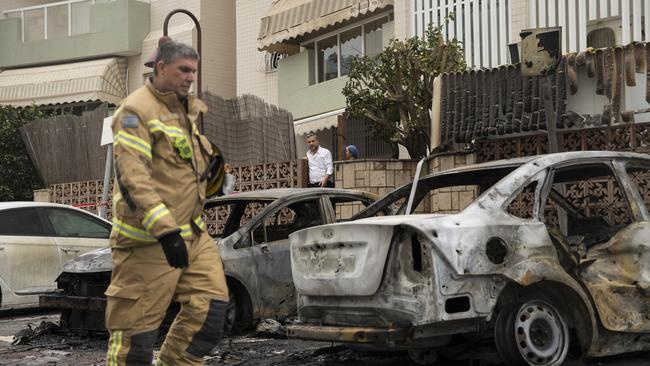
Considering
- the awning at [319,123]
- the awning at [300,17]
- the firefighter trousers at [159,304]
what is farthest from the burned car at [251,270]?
the awning at [300,17]

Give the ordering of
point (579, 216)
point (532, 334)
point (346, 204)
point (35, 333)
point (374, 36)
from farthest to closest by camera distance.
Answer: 1. point (374, 36)
2. point (346, 204)
3. point (35, 333)
4. point (579, 216)
5. point (532, 334)

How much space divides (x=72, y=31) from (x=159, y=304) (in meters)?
26.9

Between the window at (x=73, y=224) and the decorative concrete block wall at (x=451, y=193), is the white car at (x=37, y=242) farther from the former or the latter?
the decorative concrete block wall at (x=451, y=193)

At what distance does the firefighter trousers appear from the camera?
441 centimetres

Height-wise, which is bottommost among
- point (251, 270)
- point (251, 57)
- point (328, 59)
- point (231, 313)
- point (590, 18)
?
point (231, 313)

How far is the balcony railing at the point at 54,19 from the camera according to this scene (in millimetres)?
29702

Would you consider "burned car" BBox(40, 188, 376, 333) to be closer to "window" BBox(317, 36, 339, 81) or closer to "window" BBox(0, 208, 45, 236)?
"window" BBox(0, 208, 45, 236)

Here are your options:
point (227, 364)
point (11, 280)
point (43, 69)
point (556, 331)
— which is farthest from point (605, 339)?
point (43, 69)

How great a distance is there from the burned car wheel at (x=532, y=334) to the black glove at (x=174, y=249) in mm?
2270

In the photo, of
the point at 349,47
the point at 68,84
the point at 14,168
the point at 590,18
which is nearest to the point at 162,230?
the point at 590,18

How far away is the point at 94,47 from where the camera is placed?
28.9 metres

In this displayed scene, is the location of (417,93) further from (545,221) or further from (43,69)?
(43,69)

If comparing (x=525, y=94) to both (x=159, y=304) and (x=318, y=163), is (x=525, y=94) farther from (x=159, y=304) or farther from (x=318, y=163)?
(x=159, y=304)

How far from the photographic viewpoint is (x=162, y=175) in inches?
179
